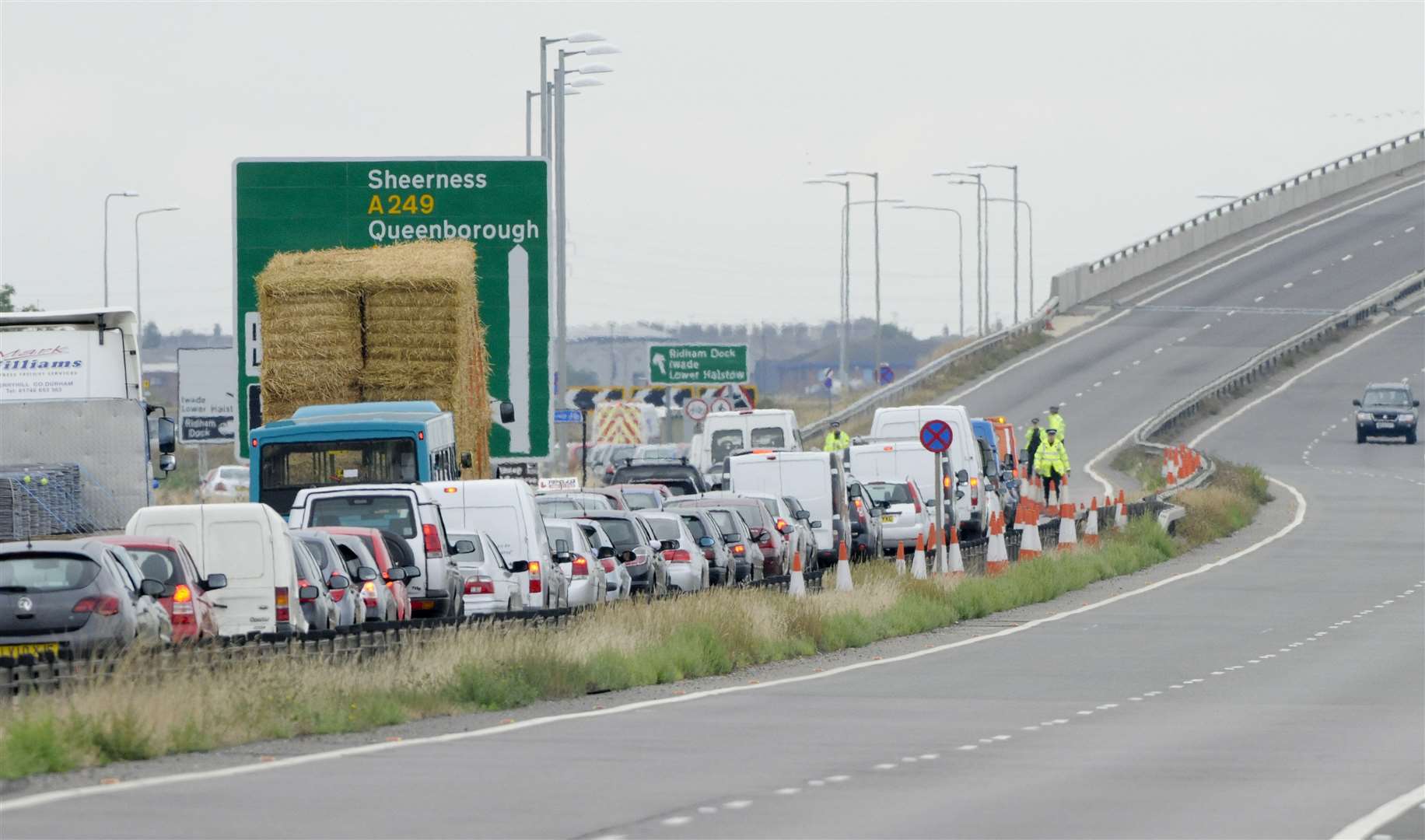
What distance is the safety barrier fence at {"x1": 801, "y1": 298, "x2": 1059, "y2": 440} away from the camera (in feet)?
247

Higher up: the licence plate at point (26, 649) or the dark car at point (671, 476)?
the dark car at point (671, 476)

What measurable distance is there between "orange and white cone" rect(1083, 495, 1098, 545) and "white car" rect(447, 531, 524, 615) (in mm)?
15938

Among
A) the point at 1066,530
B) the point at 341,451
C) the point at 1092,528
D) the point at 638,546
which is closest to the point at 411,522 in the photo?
the point at 341,451

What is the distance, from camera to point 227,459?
A: 86.9 metres

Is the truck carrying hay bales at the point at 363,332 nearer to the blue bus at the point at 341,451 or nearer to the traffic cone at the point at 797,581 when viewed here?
the blue bus at the point at 341,451

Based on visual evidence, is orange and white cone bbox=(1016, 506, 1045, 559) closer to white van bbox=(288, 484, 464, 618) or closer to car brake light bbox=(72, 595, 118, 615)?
white van bbox=(288, 484, 464, 618)

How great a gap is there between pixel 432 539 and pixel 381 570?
36.1 inches

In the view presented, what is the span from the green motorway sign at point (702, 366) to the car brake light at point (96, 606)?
48562 millimetres

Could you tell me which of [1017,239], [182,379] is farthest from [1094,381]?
[182,379]

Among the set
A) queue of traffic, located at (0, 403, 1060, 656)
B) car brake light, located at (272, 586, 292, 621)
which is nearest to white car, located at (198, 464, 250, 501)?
queue of traffic, located at (0, 403, 1060, 656)

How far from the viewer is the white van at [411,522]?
76.6 feet

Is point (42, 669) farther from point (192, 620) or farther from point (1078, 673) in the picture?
point (1078, 673)

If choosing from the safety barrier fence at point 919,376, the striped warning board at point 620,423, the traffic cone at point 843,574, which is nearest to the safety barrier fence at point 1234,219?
the safety barrier fence at point 919,376

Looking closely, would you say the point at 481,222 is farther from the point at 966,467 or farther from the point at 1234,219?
the point at 1234,219
